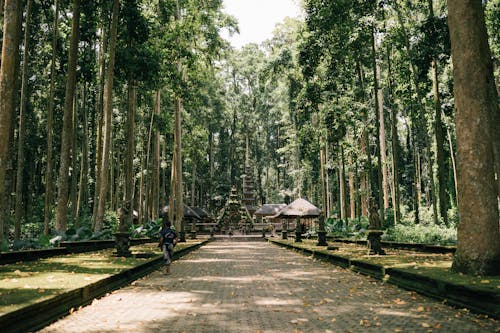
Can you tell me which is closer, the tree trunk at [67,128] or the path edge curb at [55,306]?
the path edge curb at [55,306]

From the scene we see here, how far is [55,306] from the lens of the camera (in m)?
5.98

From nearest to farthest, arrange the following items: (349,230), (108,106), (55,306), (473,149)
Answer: (55,306) → (473,149) → (108,106) → (349,230)

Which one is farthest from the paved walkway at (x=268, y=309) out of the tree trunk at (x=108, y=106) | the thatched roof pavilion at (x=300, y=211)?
the thatched roof pavilion at (x=300, y=211)

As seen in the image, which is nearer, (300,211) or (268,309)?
(268,309)

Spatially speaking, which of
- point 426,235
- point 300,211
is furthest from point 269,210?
point 426,235

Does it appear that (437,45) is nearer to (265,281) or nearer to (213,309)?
(265,281)

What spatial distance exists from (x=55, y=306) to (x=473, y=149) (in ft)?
26.9

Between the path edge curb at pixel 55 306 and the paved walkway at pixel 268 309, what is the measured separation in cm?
15

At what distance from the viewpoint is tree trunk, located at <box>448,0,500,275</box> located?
8.02 meters

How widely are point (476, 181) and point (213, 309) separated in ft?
19.0

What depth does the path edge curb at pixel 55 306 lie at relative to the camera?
4.87 metres

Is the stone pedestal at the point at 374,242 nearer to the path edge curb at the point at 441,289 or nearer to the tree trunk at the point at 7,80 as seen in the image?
the path edge curb at the point at 441,289

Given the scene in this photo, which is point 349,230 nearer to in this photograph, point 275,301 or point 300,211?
point 300,211

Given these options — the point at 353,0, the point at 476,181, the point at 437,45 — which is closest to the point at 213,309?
the point at 476,181
